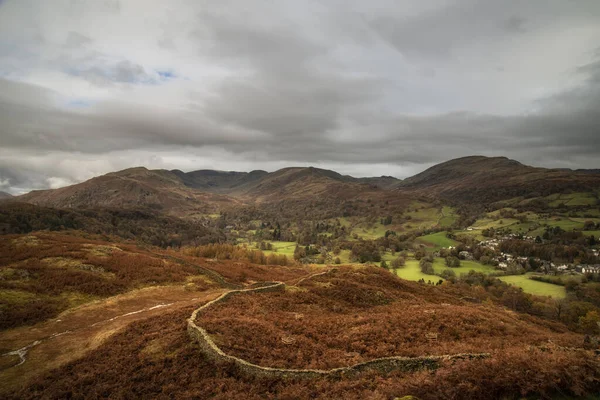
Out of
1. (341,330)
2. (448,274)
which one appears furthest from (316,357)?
(448,274)

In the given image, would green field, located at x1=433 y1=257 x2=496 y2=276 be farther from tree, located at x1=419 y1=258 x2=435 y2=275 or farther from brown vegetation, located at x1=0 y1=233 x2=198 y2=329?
brown vegetation, located at x1=0 y1=233 x2=198 y2=329

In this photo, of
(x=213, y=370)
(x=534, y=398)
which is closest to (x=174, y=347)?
(x=213, y=370)

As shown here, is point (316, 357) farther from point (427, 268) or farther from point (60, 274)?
point (427, 268)

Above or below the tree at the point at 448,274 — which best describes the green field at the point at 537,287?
below

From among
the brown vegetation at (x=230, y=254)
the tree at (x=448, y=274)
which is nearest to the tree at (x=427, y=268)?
the tree at (x=448, y=274)

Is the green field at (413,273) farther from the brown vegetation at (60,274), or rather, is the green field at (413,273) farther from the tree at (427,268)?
the brown vegetation at (60,274)

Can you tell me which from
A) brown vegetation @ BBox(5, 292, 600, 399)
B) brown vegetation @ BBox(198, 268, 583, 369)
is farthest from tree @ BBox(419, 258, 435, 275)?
brown vegetation @ BBox(5, 292, 600, 399)
